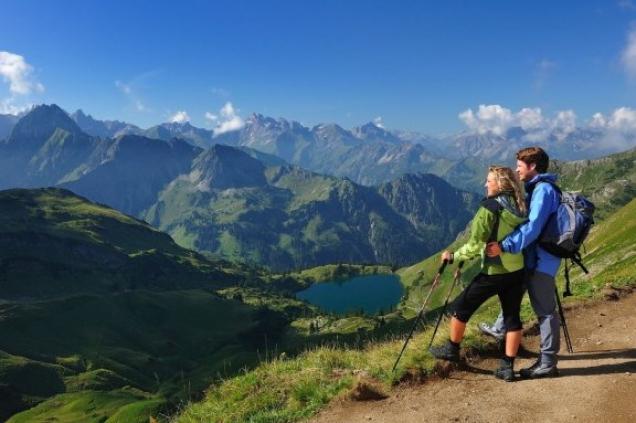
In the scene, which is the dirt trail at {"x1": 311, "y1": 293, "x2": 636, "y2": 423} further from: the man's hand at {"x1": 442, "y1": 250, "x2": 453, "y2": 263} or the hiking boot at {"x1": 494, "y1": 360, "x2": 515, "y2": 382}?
the man's hand at {"x1": 442, "y1": 250, "x2": 453, "y2": 263}

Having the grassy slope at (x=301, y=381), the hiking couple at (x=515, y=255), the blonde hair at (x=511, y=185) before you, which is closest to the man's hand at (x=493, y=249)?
the hiking couple at (x=515, y=255)

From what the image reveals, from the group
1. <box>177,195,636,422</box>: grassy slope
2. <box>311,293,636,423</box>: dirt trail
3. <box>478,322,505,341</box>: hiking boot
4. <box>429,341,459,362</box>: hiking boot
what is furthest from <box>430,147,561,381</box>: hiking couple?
<box>177,195,636,422</box>: grassy slope

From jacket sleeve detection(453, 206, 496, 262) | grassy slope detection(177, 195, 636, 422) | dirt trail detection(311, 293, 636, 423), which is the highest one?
jacket sleeve detection(453, 206, 496, 262)

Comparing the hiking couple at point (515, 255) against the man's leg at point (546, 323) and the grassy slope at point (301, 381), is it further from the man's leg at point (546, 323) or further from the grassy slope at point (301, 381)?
the grassy slope at point (301, 381)

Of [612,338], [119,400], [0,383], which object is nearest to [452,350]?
[612,338]

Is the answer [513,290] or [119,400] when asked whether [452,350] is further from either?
[119,400]

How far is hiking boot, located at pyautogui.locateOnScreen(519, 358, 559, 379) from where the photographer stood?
13.0m

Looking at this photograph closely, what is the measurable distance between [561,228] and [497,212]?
162 cm

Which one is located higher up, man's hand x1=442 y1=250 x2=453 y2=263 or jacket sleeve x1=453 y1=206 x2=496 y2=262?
jacket sleeve x1=453 y1=206 x2=496 y2=262

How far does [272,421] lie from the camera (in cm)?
1198

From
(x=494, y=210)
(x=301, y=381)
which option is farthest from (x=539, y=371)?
(x=301, y=381)

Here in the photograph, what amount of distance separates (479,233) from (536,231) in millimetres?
1338

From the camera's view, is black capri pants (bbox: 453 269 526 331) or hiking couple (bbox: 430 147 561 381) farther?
black capri pants (bbox: 453 269 526 331)

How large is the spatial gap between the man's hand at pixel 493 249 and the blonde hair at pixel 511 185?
1.10 meters
